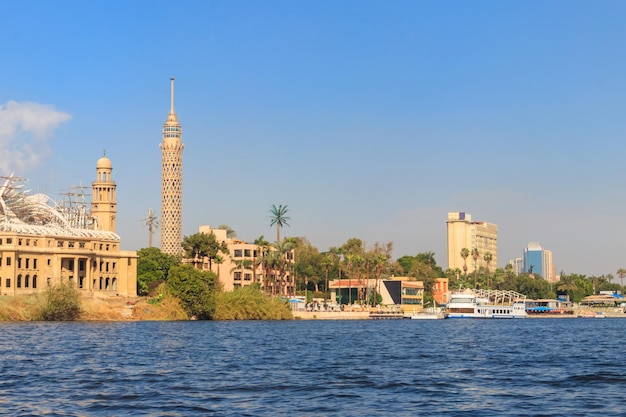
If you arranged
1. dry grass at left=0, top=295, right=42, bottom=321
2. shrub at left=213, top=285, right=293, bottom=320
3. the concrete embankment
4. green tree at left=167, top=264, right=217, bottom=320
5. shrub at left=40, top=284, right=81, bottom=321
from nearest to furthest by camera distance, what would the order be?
1. dry grass at left=0, top=295, right=42, bottom=321
2. shrub at left=40, top=284, right=81, bottom=321
3. green tree at left=167, top=264, right=217, bottom=320
4. shrub at left=213, top=285, right=293, bottom=320
5. the concrete embankment

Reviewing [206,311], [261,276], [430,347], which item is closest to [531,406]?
[430,347]

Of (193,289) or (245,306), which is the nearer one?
(193,289)

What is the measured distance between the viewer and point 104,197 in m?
197

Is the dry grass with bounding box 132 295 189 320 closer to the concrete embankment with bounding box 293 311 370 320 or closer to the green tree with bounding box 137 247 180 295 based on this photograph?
the concrete embankment with bounding box 293 311 370 320

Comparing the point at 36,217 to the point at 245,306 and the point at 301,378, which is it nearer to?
the point at 245,306

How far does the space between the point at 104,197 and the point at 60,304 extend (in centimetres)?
7914

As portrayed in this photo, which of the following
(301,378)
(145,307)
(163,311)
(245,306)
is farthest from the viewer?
(245,306)

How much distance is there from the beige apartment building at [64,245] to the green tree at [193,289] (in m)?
15.4

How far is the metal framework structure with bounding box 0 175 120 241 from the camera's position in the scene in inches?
6220

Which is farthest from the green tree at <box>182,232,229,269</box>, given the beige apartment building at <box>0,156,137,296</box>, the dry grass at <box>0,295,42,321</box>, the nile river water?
the nile river water

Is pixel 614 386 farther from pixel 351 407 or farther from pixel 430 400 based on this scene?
pixel 351 407

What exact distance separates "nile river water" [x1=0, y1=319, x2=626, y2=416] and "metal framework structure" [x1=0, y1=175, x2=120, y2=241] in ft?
258

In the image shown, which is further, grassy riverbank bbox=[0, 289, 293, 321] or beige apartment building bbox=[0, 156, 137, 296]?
beige apartment building bbox=[0, 156, 137, 296]

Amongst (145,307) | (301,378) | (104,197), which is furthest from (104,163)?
(301,378)
